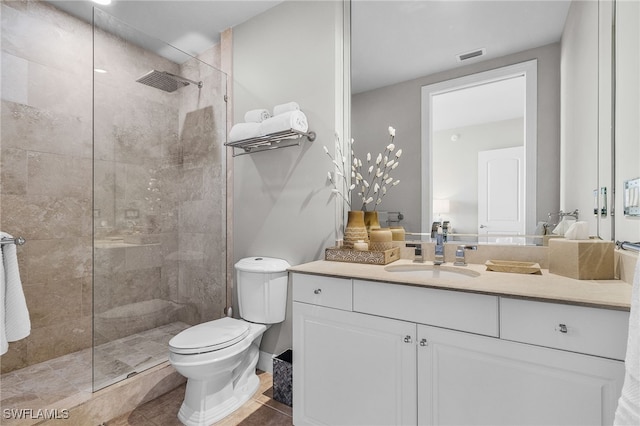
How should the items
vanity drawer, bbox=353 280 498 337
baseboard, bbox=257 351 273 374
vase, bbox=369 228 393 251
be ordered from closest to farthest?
vanity drawer, bbox=353 280 498 337
vase, bbox=369 228 393 251
baseboard, bbox=257 351 273 374

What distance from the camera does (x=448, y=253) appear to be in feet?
5.39

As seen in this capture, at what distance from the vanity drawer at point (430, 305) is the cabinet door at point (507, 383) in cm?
4

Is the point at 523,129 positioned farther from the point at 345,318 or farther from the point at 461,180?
the point at 345,318

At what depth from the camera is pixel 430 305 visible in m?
1.17

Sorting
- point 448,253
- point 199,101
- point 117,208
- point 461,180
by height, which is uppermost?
point 199,101

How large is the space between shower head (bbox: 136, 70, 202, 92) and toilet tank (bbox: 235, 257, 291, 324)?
1.47m

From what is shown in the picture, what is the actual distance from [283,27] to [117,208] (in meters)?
1.69

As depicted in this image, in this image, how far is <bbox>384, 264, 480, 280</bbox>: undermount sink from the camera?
148 centimetres

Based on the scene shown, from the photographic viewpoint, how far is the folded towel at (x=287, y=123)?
1.85 meters

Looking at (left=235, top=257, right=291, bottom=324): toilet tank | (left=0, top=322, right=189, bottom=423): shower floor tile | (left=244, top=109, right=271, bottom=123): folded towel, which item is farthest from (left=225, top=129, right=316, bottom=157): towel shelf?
(left=0, top=322, right=189, bottom=423): shower floor tile

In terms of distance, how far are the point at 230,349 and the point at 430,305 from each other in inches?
43.5

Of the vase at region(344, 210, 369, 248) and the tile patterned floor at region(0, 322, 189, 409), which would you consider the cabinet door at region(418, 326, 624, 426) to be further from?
the tile patterned floor at region(0, 322, 189, 409)

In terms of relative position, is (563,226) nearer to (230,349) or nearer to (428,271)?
(428,271)

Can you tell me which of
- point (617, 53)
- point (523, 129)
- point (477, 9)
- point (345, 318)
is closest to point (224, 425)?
point (345, 318)
